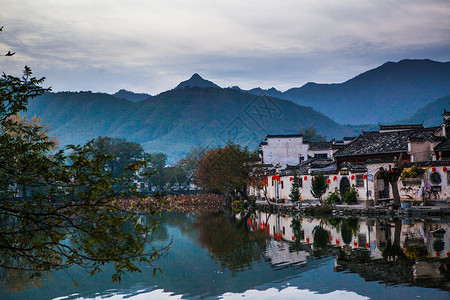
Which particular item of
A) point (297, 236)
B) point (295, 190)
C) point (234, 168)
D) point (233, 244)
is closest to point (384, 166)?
point (295, 190)

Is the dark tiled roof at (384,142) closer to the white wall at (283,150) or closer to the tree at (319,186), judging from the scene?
the tree at (319,186)

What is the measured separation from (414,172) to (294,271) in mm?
19900

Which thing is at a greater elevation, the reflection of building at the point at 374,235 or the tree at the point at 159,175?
the tree at the point at 159,175

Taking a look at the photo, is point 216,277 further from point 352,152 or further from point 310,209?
point 352,152

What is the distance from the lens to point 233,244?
2723 cm

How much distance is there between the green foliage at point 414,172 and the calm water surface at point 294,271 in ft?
22.6

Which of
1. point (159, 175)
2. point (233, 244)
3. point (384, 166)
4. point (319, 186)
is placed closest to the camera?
point (233, 244)

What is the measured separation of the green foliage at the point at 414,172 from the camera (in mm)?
35344

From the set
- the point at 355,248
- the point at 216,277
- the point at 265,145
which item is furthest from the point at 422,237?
the point at 265,145

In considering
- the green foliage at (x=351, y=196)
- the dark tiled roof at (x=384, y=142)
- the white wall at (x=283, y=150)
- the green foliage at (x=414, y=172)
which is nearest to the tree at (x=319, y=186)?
the green foliage at (x=351, y=196)

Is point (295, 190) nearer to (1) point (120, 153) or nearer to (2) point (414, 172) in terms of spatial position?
(2) point (414, 172)

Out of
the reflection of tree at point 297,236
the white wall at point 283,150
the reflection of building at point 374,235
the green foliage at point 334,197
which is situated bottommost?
the reflection of tree at point 297,236

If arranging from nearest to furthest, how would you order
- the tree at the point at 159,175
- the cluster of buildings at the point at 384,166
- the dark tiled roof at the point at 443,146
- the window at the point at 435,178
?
the window at the point at 435,178 → the cluster of buildings at the point at 384,166 → the dark tiled roof at the point at 443,146 → the tree at the point at 159,175

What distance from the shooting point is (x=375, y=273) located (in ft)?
55.9
